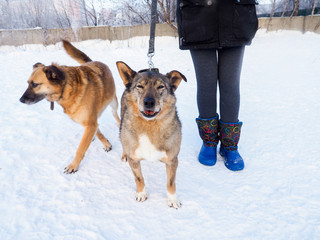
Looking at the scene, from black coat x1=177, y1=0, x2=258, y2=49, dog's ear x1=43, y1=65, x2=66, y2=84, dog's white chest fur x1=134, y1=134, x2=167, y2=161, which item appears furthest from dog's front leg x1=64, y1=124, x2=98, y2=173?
black coat x1=177, y1=0, x2=258, y2=49

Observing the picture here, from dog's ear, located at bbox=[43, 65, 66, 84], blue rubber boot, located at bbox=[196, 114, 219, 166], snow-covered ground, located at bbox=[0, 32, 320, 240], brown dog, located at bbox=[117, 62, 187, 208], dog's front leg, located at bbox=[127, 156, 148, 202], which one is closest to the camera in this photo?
snow-covered ground, located at bbox=[0, 32, 320, 240]

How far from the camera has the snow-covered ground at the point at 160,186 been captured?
4.78ft

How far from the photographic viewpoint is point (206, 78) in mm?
2047

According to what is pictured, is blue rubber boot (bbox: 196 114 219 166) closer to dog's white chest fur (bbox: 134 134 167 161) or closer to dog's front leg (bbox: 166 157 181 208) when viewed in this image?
dog's front leg (bbox: 166 157 181 208)

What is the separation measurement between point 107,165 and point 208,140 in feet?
3.78

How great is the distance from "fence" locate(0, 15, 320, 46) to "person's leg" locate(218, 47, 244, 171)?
11.5 m

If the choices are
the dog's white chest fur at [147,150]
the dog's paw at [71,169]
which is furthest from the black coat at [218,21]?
the dog's paw at [71,169]

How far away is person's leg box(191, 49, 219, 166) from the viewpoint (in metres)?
1.99

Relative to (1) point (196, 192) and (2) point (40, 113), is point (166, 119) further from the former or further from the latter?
(2) point (40, 113)

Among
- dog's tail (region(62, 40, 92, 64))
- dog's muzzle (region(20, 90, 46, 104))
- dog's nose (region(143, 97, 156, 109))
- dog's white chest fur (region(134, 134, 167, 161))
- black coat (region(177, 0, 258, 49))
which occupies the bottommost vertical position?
dog's white chest fur (region(134, 134, 167, 161))

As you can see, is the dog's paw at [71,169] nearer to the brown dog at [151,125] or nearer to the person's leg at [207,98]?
the brown dog at [151,125]

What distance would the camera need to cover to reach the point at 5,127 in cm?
277

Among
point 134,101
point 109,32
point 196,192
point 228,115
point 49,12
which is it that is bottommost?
point 196,192

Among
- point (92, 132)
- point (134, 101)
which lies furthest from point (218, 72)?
point (92, 132)
